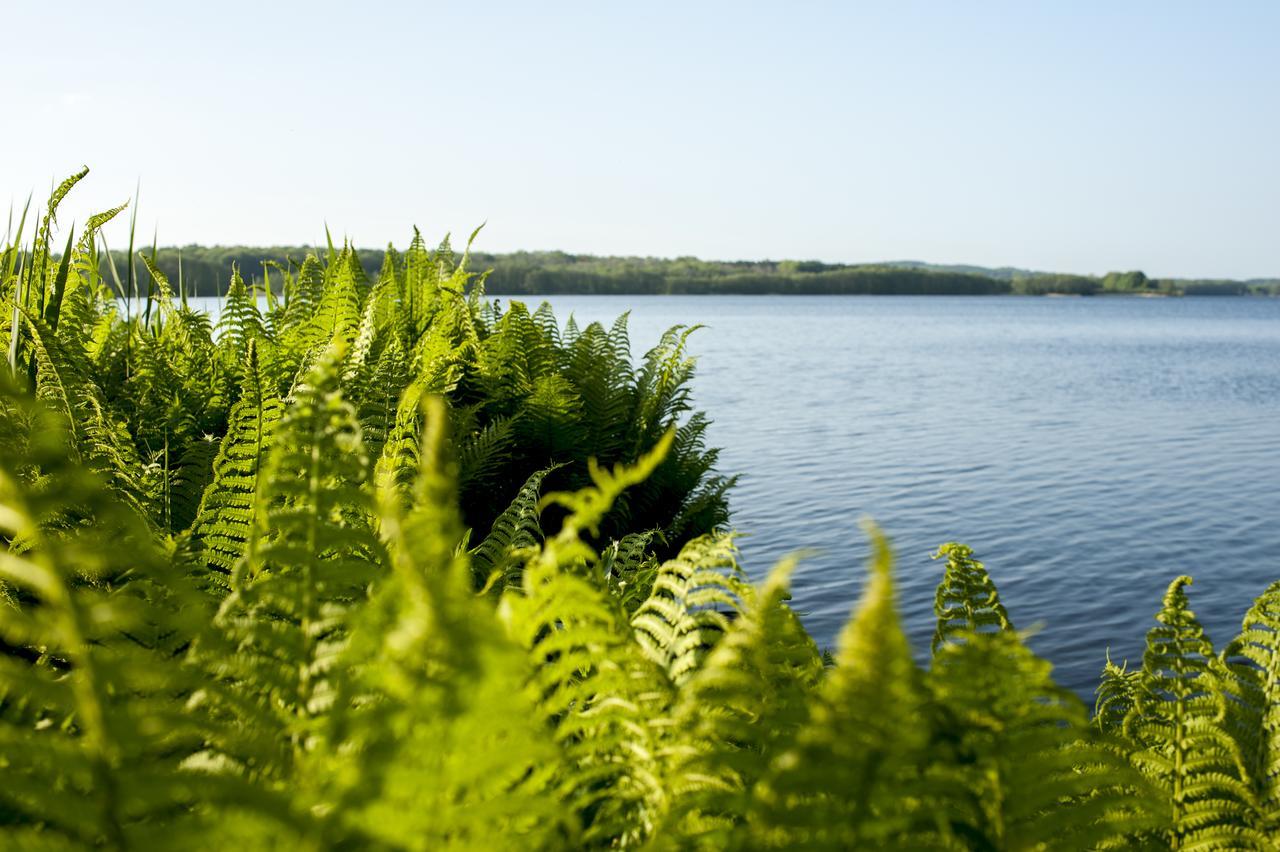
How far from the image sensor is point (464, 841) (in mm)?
990

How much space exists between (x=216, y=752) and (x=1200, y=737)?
70.7 inches

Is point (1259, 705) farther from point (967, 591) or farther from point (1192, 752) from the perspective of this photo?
point (967, 591)

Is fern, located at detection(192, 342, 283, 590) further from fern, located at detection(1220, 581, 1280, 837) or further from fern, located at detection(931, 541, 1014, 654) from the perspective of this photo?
fern, located at detection(1220, 581, 1280, 837)

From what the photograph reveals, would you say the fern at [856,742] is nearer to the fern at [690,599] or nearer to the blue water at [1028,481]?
the blue water at [1028,481]

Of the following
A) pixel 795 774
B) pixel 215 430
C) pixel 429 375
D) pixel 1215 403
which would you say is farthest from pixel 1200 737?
pixel 1215 403

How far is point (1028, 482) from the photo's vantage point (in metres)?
18.3

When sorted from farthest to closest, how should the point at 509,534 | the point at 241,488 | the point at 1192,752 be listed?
the point at 509,534
the point at 241,488
the point at 1192,752

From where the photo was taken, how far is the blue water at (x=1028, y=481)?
1239 cm

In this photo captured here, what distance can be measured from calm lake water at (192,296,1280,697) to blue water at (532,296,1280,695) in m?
0.04

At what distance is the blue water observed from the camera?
12391mm

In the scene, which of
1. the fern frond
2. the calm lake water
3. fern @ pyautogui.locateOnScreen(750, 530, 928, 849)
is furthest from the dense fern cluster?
the fern frond

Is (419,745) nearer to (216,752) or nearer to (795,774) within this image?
(795,774)

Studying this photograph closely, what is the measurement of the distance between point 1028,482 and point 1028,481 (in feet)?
0.33

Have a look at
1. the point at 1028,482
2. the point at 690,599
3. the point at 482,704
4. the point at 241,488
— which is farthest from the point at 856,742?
the point at 1028,482
